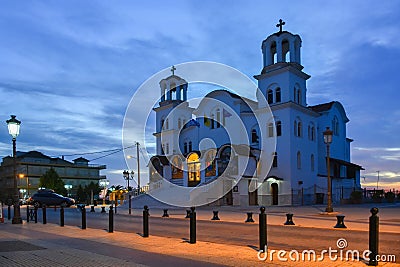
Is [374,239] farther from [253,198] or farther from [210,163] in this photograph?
[210,163]

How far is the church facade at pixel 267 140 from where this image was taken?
133ft

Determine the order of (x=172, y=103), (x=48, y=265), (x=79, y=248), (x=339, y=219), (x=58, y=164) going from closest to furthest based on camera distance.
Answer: (x=48, y=265) < (x=79, y=248) < (x=339, y=219) < (x=172, y=103) < (x=58, y=164)

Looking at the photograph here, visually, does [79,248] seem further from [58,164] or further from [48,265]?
[58,164]

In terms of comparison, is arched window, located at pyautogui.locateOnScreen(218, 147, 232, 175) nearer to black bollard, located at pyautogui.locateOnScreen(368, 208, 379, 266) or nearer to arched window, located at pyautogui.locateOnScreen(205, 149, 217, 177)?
arched window, located at pyautogui.locateOnScreen(205, 149, 217, 177)

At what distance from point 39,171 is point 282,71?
68779 mm

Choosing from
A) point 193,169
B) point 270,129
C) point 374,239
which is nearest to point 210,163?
point 193,169

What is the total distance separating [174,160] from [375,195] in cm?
2375

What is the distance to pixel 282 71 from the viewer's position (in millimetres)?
42938

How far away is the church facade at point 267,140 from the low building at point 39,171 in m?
46.3

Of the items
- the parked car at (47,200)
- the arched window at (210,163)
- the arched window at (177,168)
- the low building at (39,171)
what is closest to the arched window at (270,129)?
the arched window at (210,163)

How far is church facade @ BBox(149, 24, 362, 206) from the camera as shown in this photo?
4050 cm

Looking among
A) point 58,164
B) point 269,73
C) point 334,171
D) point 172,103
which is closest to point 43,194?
point 172,103

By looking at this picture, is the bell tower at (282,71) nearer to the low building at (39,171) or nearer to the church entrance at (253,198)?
the church entrance at (253,198)

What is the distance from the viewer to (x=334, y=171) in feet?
160
